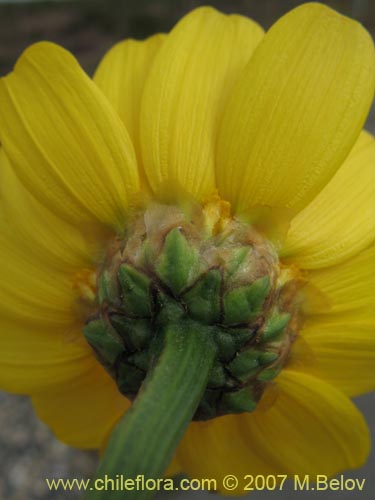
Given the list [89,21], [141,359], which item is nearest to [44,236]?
[141,359]

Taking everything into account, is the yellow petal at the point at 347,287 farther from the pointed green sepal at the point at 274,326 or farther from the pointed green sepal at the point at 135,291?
the pointed green sepal at the point at 135,291

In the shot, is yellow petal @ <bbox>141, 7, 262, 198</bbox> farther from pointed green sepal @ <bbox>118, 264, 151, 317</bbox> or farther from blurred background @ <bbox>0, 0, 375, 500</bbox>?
blurred background @ <bbox>0, 0, 375, 500</bbox>

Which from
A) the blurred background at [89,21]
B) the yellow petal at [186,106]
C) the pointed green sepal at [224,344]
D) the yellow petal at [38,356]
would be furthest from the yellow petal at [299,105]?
the blurred background at [89,21]

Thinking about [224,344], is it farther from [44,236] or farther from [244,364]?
[44,236]

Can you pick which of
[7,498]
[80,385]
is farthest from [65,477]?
[80,385]

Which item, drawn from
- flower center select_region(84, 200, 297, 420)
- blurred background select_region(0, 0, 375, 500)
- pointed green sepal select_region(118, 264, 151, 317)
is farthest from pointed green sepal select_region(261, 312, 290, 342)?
blurred background select_region(0, 0, 375, 500)

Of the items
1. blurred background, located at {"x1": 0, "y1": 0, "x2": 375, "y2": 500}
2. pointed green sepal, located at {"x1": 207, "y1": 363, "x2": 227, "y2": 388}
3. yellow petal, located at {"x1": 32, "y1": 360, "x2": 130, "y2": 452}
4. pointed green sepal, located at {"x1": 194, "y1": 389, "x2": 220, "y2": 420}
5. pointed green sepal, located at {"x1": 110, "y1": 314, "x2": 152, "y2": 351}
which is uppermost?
pointed green sepal, located at {"x1": 110, "y1": 314, "x2": 152, "y2": 351}
